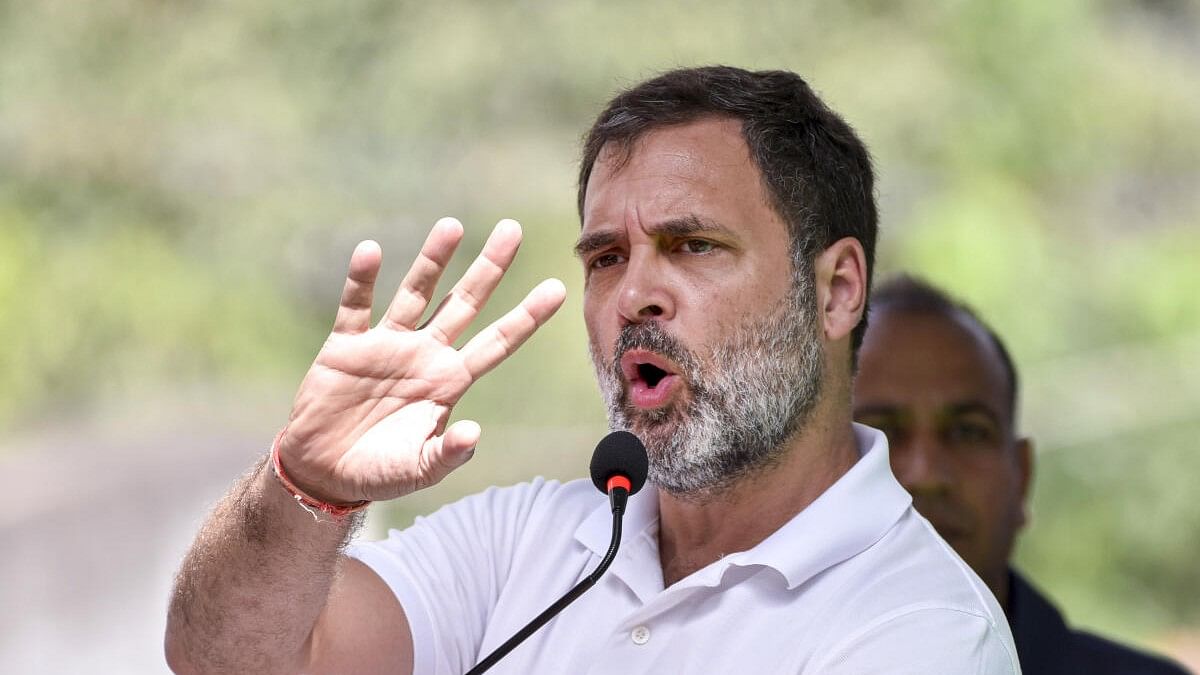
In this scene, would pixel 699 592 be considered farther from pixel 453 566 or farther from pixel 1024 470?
pixel 1024 470

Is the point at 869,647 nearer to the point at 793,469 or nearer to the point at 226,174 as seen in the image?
the point at 793,469

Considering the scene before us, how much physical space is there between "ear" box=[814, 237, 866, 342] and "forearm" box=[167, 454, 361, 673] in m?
0.76

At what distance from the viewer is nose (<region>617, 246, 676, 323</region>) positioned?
199cm

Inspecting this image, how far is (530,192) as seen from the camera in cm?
860

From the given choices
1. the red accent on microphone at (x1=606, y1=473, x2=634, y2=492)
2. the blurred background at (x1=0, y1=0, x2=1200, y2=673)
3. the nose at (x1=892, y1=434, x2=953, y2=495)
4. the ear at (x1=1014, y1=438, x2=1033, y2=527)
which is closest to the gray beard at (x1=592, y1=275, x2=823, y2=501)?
the red accent on microphone at (x1=606, y1=473, x2=634, y2=492)

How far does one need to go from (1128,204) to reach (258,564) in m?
7.89

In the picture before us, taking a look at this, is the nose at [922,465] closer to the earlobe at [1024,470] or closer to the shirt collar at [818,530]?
the earlobe at [1024,470]

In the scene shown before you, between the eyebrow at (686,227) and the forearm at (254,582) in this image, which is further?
the eyebrow at (686,227)

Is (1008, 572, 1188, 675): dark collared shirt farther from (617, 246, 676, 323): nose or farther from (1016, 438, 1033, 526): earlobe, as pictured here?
(617, 246, 676, 323): nose

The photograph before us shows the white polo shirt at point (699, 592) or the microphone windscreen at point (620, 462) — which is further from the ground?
the microphone windscreen at point (620, 462)

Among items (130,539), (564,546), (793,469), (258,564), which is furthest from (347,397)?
(130,539)

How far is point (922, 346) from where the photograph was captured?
2.79 metres

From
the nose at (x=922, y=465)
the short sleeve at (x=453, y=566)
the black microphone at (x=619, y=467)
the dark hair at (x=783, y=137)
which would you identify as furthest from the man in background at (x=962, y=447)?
the black microphone at (x=619, y=467)

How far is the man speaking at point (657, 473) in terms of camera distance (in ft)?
5.84
